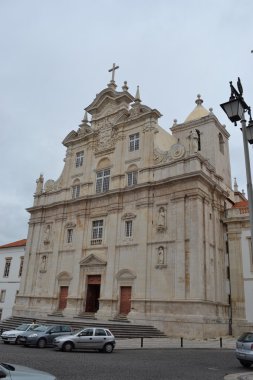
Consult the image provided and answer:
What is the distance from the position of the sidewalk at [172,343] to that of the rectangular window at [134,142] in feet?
57.6

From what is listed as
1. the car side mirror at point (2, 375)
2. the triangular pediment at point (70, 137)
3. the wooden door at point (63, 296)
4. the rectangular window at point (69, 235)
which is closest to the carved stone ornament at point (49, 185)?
the triangular pediment at point (70, 137)

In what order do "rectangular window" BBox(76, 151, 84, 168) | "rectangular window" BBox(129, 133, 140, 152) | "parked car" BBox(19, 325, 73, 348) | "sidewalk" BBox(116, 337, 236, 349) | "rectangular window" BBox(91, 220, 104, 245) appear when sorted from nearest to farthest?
1. "parked car" BBox(19, 325, 73, 348)
2. "sidewalk" BBox(116, 337, 236, 349)
3. "rectangular window" BBox(91, 220, 104, 245)
4. "rectangular window" BBox(129, 133, 140, 152)
5. "rectangular window" BBox(76, 151, 84, 168)

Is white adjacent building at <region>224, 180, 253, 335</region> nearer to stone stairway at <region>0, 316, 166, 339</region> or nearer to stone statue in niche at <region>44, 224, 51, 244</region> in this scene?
stone stairway at <region>0, 316, 166, 339</region>

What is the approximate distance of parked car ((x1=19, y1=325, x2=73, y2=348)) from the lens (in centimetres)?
1815

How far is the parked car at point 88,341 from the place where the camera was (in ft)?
54.7

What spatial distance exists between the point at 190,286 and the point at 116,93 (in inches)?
854

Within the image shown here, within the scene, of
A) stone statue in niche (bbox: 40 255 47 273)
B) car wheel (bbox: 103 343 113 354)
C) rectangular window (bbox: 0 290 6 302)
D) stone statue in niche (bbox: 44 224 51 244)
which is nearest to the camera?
car wheel (bbox: 103 343 113 354)

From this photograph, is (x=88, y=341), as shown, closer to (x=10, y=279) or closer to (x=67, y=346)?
(x=67, y=346)

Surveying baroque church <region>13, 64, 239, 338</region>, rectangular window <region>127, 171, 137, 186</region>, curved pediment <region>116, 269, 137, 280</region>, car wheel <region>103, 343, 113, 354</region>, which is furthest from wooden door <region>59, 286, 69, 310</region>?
car wheel <region>103, 343, 113, 354</region>

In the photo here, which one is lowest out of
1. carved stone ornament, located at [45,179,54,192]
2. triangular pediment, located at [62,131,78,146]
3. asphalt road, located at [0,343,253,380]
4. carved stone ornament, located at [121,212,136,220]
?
asphalt road, located at [0,343,253,380]

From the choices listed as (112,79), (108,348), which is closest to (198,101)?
(112,79)

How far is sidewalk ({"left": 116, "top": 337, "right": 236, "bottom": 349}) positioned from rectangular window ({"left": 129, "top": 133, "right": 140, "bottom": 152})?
17552mm

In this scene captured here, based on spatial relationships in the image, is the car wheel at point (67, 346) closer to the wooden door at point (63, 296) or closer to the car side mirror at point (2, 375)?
the car side mirror at point (2, 375)

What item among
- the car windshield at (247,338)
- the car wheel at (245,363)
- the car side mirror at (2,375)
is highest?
the car windshield at (247,338)
